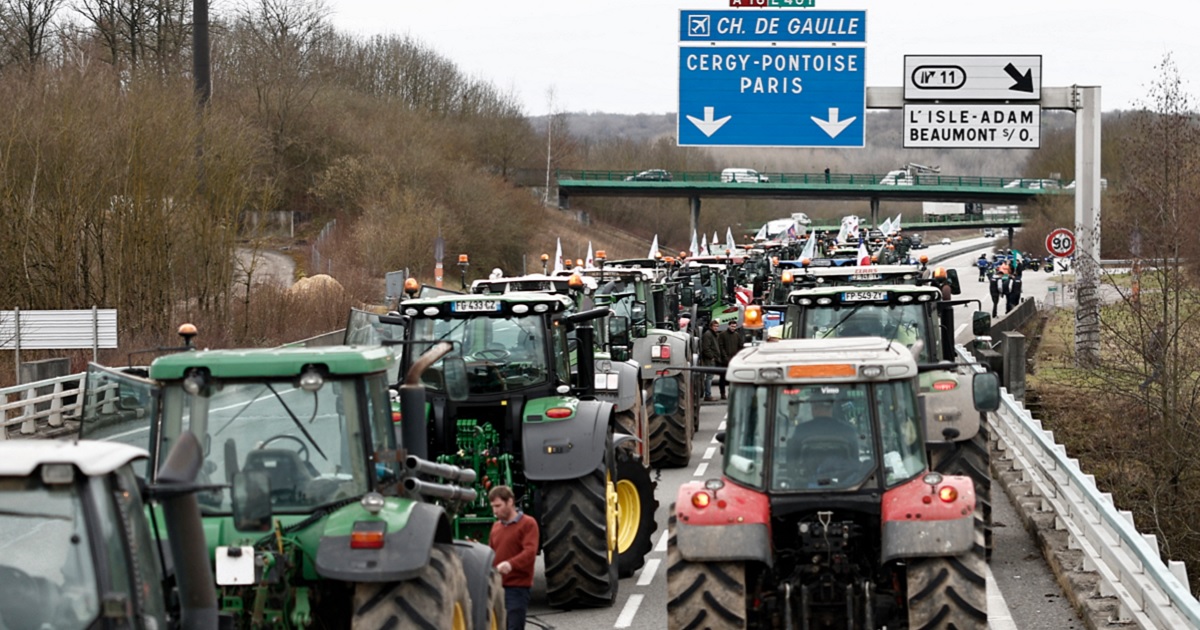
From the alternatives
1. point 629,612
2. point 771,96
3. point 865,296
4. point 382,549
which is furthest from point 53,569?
point 771,96

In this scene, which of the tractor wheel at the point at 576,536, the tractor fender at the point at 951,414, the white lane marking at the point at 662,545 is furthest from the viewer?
the white lane marking at the point at 662,545

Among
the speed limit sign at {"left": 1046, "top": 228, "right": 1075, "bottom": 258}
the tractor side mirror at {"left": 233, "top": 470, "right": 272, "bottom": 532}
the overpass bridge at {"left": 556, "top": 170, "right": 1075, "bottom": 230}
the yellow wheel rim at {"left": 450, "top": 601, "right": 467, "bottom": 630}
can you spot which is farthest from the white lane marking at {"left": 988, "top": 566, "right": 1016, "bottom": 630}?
the overpass bridge at {"left": 556, "top": 170, "right": 1075, "bottom": 230}

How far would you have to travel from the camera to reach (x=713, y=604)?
988 cm

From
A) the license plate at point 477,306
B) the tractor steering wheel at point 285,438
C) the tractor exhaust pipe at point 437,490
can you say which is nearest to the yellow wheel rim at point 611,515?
the license plate at point 477,306

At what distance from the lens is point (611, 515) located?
1361cm

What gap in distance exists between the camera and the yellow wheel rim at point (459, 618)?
8791mm

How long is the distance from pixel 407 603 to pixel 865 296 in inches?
371

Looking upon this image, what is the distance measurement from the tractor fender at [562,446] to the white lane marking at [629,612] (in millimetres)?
1142

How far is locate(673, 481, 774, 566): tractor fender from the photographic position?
984 centimetres

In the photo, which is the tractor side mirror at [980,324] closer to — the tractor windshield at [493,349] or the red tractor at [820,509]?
the tractor windshield at [493,349]

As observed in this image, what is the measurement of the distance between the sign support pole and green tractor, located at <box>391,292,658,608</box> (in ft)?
49.4

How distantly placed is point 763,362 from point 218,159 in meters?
33.0

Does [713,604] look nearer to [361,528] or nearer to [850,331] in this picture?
[361,528]

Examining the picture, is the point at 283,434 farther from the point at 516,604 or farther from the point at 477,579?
the point at 516,604
